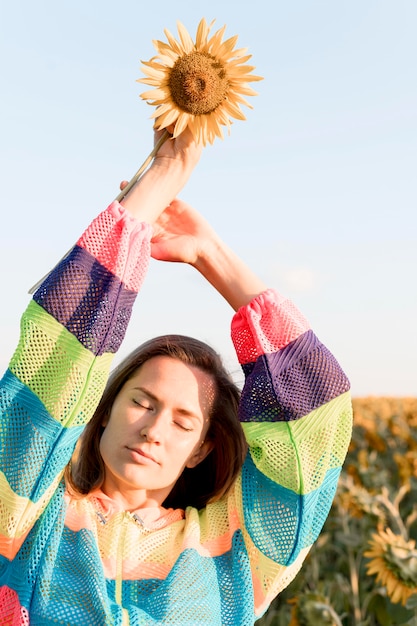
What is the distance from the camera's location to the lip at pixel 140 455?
2031 millimetres

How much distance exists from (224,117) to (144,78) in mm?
196

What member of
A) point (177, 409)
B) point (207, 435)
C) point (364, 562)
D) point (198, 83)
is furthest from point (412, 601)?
point (364, 562)

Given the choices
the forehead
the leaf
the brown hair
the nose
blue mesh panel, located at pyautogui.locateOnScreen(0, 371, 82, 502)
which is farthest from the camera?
the leaf

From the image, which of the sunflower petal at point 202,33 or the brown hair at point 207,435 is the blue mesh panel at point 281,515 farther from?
the sunflower petal at point 202,33

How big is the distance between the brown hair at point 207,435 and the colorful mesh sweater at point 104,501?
0.55 ft

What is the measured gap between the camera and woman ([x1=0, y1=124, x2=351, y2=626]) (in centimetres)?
188

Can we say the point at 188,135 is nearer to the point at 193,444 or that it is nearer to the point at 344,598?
the point at 193,444

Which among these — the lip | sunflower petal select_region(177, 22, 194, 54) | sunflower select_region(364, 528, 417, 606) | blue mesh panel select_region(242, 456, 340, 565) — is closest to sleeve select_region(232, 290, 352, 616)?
blue mesh panel select_region(242, 456, 340, 565)

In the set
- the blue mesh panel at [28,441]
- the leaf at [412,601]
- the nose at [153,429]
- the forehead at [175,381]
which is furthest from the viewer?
the leaf at [412,601]

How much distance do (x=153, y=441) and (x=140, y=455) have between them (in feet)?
0.15

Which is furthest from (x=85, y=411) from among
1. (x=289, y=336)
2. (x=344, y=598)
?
(x=344, y=598)

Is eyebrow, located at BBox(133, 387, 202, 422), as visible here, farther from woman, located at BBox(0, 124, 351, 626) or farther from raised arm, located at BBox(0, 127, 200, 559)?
raised arm, located at BBox(0, 127, 200, 559)

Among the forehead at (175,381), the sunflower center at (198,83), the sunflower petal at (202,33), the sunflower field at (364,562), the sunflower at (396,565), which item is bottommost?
the sunflower field at (364,562)

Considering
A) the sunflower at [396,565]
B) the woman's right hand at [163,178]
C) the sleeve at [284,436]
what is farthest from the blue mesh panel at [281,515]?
the sunflower at [396,565]
